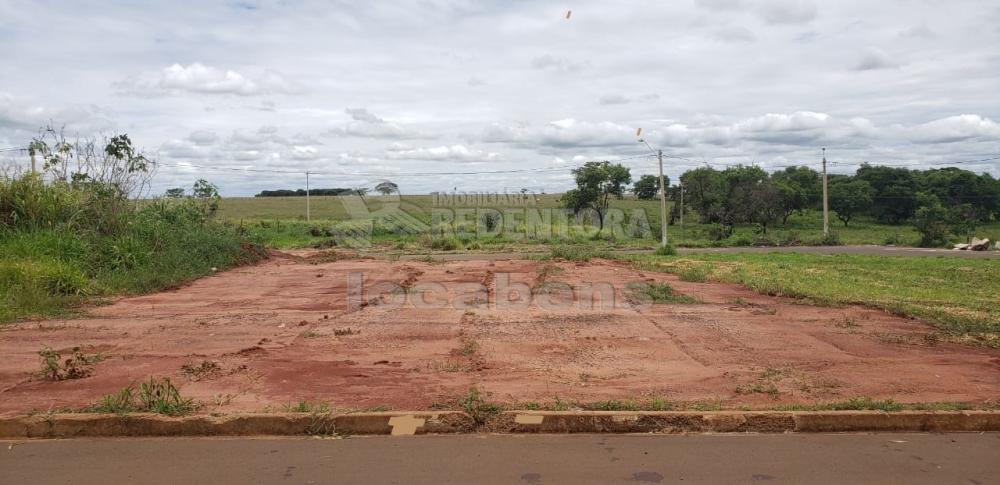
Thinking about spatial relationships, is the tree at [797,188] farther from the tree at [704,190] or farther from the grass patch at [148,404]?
the grass patch at [148,404]

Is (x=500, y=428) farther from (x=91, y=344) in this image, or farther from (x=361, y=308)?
(x=361, y=308)

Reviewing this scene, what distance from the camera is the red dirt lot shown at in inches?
243

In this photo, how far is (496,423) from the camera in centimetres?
519

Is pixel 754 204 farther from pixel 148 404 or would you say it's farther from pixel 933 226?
pixel 148 404

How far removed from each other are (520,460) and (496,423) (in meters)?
0.63

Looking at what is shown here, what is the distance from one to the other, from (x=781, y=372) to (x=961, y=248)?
33.5 meters

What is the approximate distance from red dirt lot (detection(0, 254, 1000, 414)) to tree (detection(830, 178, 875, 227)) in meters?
48.1

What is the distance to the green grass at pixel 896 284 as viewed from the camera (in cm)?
1036

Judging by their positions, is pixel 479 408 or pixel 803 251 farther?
pixel 803 251

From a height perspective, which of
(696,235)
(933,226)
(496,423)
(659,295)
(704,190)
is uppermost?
(704,190)

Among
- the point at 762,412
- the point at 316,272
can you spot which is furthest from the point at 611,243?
the point at 762,412

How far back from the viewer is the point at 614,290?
1409cm

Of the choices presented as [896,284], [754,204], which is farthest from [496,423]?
[754,204]

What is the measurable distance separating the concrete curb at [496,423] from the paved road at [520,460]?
11 centimetres
